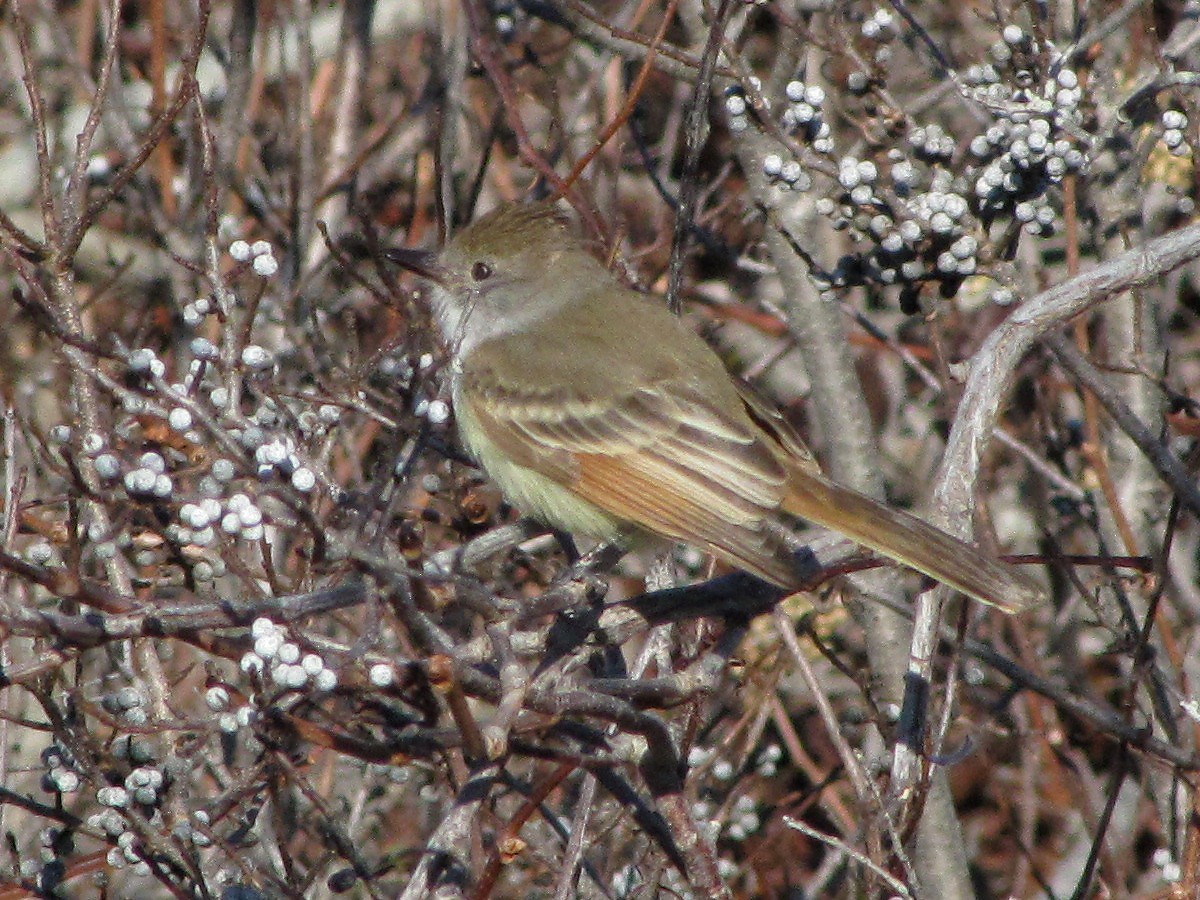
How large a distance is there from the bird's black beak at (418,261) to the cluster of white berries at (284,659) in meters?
2.79

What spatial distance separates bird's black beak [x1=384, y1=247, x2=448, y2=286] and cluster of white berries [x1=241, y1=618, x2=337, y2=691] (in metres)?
2.79

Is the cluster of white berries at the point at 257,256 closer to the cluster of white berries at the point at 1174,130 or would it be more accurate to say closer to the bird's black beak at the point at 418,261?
the bird's black beak at the point at 418,261

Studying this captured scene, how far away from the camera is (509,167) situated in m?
7.67

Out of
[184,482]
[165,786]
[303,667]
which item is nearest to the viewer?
[303,667]

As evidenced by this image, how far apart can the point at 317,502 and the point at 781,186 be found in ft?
5.87

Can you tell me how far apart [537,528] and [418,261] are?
1228 millimetres

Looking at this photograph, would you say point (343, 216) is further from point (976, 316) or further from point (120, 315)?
point (976, 316)

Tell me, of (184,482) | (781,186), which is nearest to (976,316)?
(781,186)

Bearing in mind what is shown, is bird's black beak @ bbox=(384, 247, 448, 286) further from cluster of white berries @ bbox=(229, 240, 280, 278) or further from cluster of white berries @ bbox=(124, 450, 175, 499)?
cluster of white berries @ bbox=(124, 450, 175, 499)

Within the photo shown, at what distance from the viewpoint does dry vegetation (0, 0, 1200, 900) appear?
3.06 m

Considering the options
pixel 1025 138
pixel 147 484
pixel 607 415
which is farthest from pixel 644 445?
pixel 147 484

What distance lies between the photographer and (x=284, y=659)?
262 cm

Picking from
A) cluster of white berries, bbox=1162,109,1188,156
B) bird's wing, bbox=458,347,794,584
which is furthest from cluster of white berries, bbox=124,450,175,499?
cluster of white berries, bbox=1162,109,1188,156

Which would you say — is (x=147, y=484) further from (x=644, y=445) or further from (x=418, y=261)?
(x=418, y=261)
